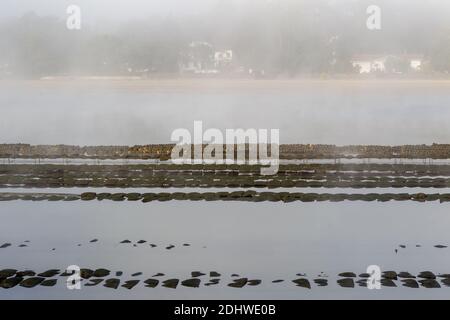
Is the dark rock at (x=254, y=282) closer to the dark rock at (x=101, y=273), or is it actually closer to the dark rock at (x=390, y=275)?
the dark rock at (x=390, y=275)

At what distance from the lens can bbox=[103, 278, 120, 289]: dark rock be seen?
6.51 meters

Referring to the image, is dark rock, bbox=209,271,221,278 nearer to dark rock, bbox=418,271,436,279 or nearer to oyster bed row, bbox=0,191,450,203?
dark rock, bbox=418,271,436,279

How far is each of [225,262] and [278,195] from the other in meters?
3.55

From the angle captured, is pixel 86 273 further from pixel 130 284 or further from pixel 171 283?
pixel 171 283

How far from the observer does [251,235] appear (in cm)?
866

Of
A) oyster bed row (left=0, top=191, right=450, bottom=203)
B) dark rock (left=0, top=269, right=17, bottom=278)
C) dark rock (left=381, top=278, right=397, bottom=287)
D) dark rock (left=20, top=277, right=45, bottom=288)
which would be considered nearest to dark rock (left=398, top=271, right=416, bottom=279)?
dark rock (left=381, top=278, right=397, bottom=287)

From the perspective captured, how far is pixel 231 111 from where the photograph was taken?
110ft

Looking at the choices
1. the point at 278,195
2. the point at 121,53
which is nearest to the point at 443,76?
the point at 121,53

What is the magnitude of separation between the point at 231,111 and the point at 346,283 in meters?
27.2

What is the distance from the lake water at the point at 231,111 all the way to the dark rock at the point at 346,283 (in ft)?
43.4

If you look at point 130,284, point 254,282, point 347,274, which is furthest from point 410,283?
point 130,284

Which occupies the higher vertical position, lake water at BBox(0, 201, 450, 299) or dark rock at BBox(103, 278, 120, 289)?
lake water at BBox(0, 201, 450, 299)

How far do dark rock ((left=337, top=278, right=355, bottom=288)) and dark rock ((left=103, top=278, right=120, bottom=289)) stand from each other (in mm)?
2331
